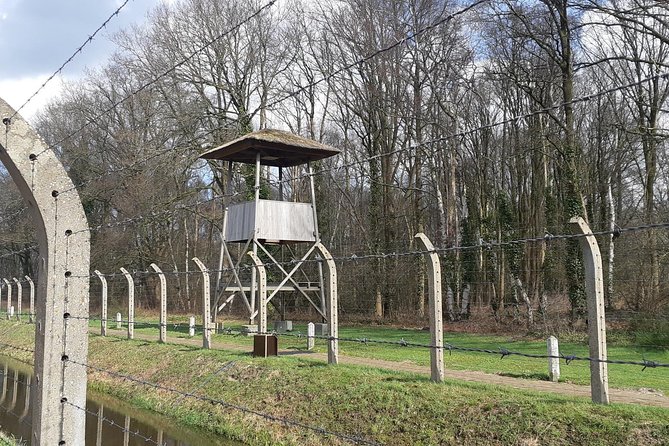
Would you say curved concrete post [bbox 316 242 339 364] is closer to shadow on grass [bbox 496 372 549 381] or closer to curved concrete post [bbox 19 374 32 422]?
shadow on grass [bbox 496 372 549 381]

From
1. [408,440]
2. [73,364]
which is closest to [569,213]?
[408,440]

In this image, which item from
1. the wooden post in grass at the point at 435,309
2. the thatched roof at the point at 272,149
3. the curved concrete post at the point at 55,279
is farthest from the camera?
the thatched roof at the point at 272,149

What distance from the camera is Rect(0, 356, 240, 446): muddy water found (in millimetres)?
10938

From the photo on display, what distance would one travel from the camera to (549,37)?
22359 mm

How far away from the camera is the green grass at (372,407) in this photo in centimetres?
706

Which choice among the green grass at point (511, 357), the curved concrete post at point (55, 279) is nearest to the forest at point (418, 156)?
the green grass at point (511, 357)

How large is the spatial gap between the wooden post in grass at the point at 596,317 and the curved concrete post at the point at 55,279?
5.22 m

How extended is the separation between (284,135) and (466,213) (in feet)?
48.5

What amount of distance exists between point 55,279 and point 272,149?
1246 cm

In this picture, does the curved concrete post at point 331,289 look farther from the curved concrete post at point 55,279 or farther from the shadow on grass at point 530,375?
the curved concrete post at point 55,279

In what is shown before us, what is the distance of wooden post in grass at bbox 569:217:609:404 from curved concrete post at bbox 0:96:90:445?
5.22m

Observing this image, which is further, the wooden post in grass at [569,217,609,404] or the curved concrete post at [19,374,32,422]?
the curved concrete post at [19,374,32,422]

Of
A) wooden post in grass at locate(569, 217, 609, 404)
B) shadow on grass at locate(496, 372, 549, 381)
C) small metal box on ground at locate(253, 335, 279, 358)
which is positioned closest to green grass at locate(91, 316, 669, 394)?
shadow on grass at locate(496, 372, 549, 381)

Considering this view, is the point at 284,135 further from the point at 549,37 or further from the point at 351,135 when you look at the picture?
the point at 351,135
